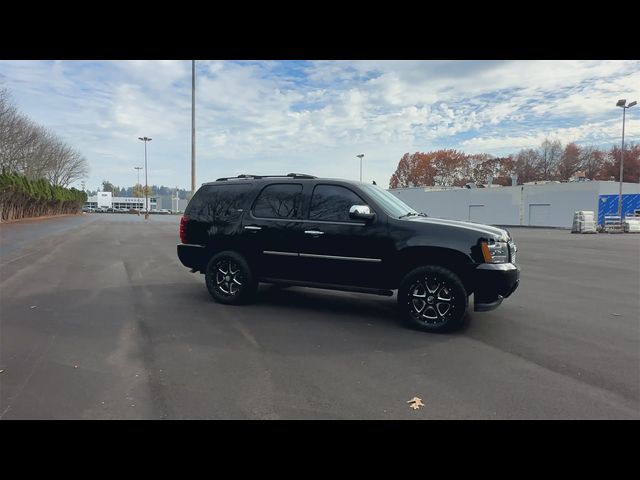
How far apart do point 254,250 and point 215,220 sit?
3.03 ft

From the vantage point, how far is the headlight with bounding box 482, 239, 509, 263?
538 centimetres

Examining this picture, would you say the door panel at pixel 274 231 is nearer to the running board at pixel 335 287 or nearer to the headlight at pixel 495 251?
the running board at pixel 335 287

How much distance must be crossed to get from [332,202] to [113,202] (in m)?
147

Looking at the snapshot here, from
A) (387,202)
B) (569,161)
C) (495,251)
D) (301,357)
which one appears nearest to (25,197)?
(387,202)

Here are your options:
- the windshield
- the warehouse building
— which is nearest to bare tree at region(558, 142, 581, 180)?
the warehouse building

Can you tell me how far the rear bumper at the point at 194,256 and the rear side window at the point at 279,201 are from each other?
1224 mm

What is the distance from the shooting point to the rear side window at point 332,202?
6.17 metres

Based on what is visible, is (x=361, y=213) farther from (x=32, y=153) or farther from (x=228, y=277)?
(x=32, y=153)

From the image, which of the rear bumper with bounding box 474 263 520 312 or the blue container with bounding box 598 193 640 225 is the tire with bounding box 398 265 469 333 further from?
the blue container with bounding box 598 193 640 225

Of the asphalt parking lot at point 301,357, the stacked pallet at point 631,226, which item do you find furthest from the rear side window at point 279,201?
the stacked pallet at point 631,226

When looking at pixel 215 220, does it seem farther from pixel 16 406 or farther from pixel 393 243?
pixel 16 406

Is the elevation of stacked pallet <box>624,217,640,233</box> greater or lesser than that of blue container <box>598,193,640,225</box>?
lesser

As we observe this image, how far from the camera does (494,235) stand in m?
5.47

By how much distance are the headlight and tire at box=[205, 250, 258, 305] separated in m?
3.46
